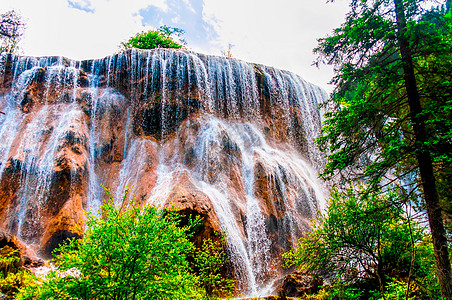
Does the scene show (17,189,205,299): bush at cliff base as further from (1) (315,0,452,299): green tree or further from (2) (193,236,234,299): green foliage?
(1) (315,0,452,299): green tree

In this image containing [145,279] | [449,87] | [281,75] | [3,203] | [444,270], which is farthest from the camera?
[281,75]

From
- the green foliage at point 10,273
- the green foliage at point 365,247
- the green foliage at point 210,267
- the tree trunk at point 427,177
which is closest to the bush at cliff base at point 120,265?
the green foliage at point 210,267

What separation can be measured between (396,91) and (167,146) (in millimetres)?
16395

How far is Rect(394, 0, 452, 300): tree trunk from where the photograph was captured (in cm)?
659

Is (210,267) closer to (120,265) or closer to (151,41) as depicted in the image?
(120,265)

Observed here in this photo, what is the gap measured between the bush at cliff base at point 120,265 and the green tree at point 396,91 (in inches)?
193

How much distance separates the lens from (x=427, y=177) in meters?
7.27

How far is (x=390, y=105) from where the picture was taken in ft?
27.2

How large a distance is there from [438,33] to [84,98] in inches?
865

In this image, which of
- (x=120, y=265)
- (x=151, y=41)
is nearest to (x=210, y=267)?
(x=120, y=265)

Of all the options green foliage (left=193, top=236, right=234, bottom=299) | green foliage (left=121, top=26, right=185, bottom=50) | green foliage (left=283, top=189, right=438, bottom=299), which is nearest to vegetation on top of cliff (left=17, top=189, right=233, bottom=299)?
green foliage (left=193, top=236, right=234, bottom=299)

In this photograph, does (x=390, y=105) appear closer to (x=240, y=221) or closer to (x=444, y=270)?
(x=444, y=270)

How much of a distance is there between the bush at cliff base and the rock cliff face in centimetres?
862

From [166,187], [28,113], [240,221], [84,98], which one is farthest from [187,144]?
[28,113]
